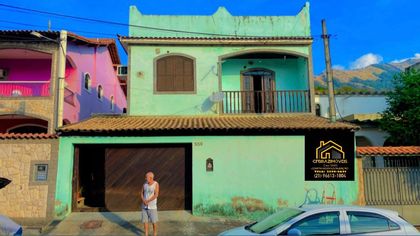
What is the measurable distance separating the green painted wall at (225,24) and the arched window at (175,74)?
1.27 meters

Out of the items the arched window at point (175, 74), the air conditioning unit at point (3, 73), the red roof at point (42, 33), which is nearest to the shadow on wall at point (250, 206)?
the arched window at point (175, 74)

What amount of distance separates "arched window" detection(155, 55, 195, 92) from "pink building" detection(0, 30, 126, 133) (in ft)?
11.8

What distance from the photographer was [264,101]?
15.2m

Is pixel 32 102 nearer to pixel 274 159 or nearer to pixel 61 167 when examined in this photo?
pixel 61 167

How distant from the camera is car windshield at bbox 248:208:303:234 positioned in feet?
20.4

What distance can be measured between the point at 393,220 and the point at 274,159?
5.67 meters

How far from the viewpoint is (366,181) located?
11664 mm

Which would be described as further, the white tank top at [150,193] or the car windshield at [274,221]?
the white tank top at [150,193]

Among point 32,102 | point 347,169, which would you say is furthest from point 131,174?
point 347,169

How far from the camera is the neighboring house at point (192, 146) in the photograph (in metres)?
11.5

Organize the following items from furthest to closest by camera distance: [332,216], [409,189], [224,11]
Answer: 1. [224,11]
2. [409,189]
3. [332,216]

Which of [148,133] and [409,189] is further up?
[148,133]

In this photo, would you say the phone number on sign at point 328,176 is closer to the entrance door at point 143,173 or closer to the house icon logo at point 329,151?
the house icon logo at point 329,151

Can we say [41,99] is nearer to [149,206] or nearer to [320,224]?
[149,206]
